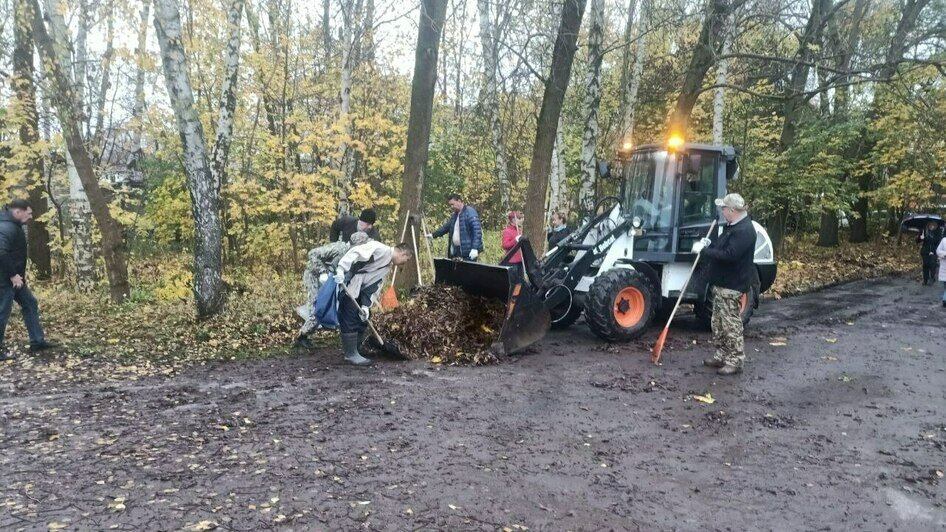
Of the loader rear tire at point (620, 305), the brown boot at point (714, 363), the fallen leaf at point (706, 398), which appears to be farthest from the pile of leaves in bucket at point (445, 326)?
the brown boot at point (714, 363)

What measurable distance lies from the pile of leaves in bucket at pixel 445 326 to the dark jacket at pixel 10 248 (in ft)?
13.8

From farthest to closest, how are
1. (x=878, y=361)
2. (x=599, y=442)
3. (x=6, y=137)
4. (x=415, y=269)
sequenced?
(x=6, y=137) → (x=415, y=269) → (x=878, y=361) → (x=599, y=442)

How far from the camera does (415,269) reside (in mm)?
9664

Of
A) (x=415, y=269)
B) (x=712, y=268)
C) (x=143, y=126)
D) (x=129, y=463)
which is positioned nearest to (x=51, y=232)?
(x=143, y=126)

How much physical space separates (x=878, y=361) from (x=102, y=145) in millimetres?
16302

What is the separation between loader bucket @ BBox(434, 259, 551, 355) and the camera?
714 centimetres

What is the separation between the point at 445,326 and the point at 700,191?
417 cm

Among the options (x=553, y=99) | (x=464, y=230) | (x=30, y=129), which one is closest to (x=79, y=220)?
(x=30, y=129)

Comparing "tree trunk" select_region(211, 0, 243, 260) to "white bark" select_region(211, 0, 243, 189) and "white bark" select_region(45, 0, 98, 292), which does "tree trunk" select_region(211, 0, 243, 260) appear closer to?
"white bark" select_region(211, 0, 243, 189)

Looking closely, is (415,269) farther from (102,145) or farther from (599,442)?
(102,145)

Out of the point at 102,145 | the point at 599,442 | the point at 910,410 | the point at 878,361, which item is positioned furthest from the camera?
the point at 102,145

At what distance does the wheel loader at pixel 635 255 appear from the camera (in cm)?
781

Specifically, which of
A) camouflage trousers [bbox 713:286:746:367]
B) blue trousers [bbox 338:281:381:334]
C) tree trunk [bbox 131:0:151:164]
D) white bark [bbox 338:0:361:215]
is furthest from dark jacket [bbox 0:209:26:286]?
camouflage trousers [bbox 713:286:746:367]

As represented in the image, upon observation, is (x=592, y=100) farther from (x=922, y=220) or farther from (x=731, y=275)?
(x=922, y=220)
